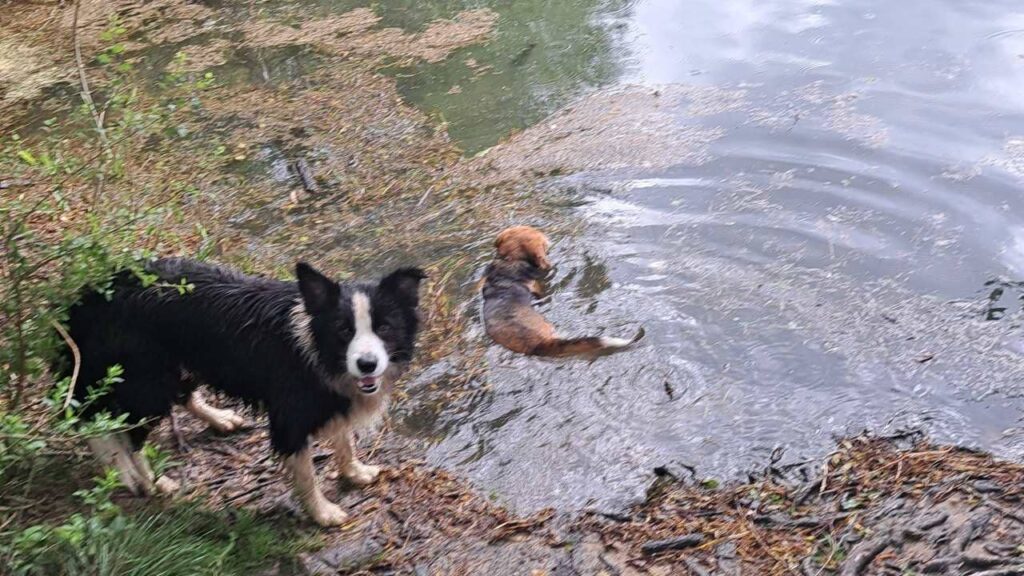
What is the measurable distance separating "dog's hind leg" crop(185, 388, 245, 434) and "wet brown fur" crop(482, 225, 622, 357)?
5.56ft

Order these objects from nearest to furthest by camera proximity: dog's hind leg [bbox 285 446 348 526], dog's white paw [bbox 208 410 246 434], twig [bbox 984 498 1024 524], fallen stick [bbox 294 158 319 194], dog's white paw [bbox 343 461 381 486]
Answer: twig [bbox 984 498 1024 524] < dog's hind leg [bbox 285 446 348 526] < dog's white paw [bbox 343 461 381 486] < dog's white paw [bbox 208 410 246 434] < fallen stick [bbox 294 158 319 194]

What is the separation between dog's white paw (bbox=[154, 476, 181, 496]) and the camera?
4.17 m

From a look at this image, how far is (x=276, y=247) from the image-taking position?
6648 millimetres

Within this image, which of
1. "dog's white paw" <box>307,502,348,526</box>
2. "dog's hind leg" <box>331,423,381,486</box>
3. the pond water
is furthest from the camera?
the pond water

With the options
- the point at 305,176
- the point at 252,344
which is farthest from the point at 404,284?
the point at 305,176

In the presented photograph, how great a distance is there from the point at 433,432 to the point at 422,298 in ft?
4.67

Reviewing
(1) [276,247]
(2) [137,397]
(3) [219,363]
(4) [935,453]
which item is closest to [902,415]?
(4) [935,453]

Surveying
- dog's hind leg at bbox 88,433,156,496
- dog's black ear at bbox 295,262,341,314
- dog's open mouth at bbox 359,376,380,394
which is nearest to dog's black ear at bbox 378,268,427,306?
dog's black ear at bbox 295,262,341,314

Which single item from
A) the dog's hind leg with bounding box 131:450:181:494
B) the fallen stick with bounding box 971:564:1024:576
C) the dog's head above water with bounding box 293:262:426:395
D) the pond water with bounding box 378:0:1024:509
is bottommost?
the pond water with bounding box 378:0:1024:509

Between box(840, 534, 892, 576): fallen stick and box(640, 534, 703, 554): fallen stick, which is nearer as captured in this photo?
box(840, 534, 892, 576): fallen stick

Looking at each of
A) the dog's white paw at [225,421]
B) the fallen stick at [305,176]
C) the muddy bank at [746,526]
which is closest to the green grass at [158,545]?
the muddy bank at [746,526]

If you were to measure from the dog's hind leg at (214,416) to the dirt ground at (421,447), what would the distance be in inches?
3.0

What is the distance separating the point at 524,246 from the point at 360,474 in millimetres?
2213

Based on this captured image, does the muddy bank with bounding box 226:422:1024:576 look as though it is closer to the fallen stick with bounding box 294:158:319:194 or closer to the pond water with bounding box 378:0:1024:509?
the pond water with bounding box 378:0:1024:509
